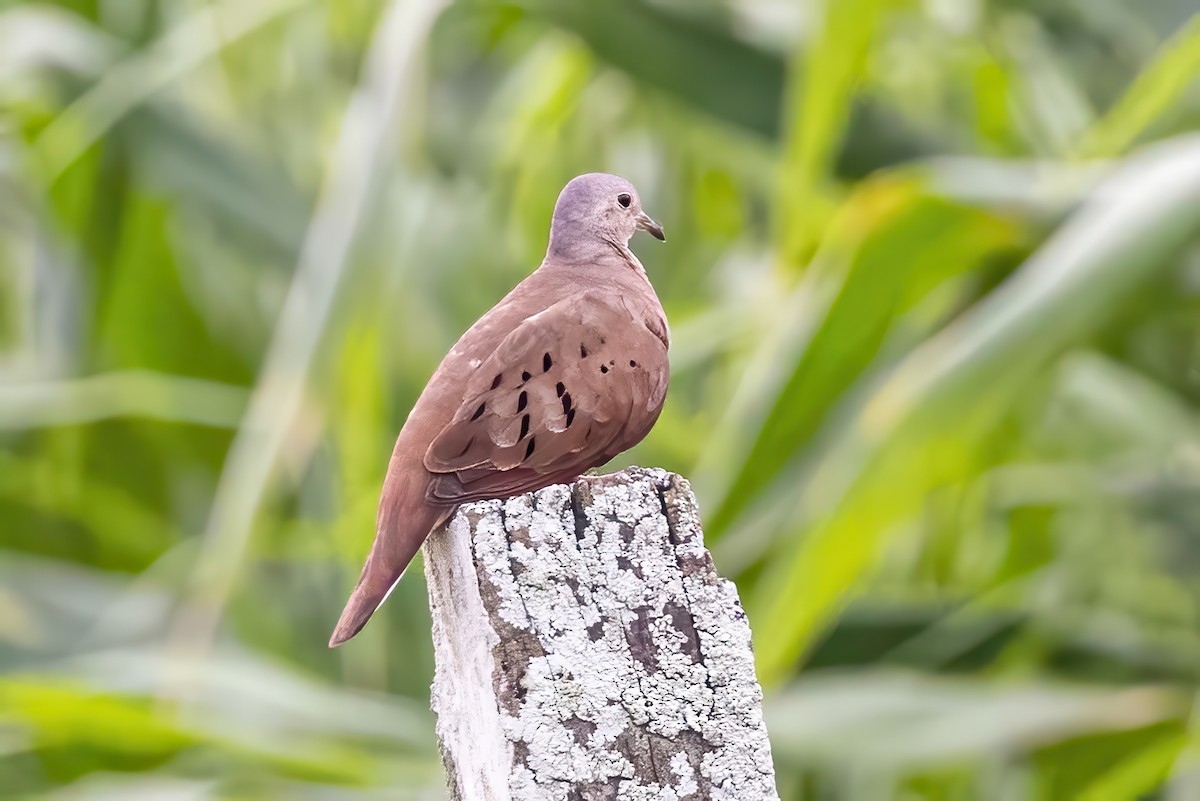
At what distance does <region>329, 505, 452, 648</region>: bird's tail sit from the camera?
0.74 meters

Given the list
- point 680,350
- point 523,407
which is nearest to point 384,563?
point 523,407

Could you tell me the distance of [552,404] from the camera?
0.78 metres

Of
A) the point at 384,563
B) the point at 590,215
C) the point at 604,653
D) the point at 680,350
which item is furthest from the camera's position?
the point at 680,350

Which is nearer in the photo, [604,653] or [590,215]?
[604,653]

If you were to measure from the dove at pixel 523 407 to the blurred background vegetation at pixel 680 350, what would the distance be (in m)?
0.60

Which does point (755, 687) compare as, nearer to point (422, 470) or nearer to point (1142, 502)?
point (422, 470)

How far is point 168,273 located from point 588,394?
2.13m

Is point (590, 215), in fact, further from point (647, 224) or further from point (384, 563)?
point (384, 563)

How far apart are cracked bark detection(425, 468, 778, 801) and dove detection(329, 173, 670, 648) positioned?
2.7 inches

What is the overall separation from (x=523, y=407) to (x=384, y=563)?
10cm

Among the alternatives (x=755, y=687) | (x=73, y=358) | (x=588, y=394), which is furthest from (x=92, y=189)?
(x=755, y=687)

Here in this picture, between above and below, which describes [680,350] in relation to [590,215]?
above

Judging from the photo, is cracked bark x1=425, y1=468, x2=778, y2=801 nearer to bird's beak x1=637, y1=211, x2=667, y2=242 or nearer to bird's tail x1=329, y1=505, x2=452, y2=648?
bird's tail x1=329, y1=505, x2=452, y2=648

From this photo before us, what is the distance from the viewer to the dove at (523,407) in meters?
0.75
